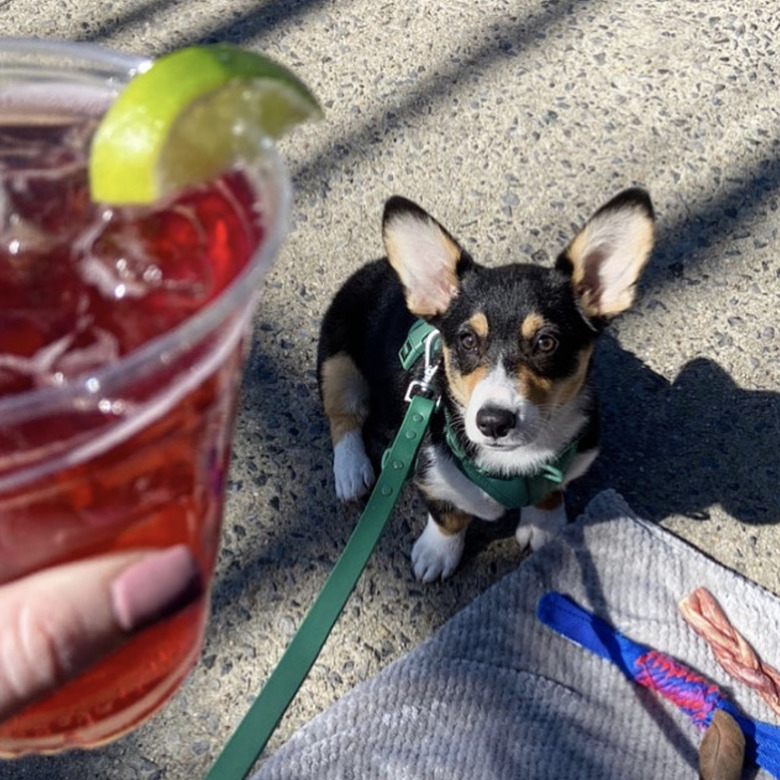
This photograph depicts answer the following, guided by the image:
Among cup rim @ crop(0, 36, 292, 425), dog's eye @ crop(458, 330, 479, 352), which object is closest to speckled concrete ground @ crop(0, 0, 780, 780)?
dog's eye @ crop(458, 330, 479, 352)

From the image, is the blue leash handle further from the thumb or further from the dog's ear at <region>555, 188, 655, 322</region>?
the thumb

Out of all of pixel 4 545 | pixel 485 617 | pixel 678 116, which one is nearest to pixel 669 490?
pixel 485 617

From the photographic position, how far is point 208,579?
1129mm

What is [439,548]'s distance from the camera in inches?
103

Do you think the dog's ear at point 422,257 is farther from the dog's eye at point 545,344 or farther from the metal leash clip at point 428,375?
the dog's eye at point 545,344

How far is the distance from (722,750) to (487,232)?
1.63 m

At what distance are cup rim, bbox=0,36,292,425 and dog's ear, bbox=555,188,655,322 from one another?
1.51 m

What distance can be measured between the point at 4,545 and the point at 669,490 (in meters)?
2.09

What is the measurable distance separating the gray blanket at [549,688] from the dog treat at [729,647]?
0.03m

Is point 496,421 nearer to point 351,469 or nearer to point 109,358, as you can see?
point 351,469

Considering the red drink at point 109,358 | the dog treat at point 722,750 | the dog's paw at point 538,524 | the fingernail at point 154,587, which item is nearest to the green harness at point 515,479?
the dog's paw at point 538,524

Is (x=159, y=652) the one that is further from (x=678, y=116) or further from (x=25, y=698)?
(x=678, y=116)

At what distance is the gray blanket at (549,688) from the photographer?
229cm

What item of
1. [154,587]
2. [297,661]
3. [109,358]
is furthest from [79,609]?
[297,661]
